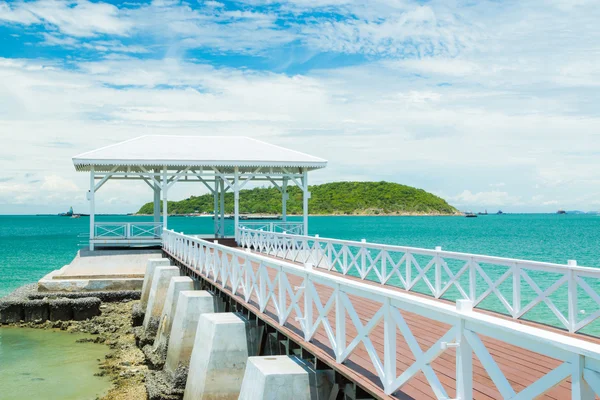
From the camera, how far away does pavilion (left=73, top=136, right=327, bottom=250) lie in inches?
979

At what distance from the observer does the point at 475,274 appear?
1229 centimetres

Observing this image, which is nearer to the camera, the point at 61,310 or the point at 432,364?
the point at 432,364

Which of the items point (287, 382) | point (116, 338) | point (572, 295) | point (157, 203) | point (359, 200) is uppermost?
point (359, 200)

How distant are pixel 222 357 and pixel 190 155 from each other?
1785 centimetres

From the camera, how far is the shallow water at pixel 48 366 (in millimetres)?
13273

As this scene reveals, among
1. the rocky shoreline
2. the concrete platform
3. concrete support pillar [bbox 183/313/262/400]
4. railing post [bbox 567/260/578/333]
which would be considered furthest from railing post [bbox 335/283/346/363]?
the concrete platform

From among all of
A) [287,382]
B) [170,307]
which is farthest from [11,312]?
[287,382]

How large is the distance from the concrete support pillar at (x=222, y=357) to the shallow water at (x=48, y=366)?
427cm

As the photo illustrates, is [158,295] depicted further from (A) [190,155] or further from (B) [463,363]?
(B) [463,363]

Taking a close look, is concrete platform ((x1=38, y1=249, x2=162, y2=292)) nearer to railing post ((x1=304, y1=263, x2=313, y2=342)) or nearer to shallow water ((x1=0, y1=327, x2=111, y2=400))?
shallow water ((x1=0, y1=327, x2=111, y2=400))

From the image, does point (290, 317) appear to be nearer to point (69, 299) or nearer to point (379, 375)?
point (379, 375)

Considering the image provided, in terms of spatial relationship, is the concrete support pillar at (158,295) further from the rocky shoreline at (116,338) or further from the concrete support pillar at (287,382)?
the concrete support pillar at (287,382)

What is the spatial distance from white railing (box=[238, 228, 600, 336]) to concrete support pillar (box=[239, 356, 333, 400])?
11.9 feet

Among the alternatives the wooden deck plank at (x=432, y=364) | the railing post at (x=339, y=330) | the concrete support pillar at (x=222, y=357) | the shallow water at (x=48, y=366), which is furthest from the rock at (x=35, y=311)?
the railing post at (x=339, y=330)
